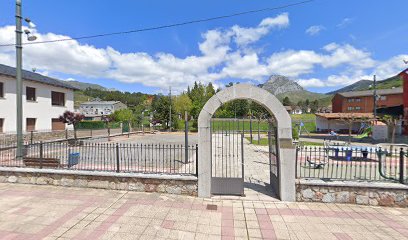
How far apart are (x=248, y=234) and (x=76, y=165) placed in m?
8.02

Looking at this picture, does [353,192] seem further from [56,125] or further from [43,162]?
[56,125]

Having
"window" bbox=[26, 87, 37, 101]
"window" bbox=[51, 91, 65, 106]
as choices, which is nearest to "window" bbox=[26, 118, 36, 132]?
"window" bbox=[26, 87, 37, 101]

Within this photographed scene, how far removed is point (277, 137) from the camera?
6234 millimetres

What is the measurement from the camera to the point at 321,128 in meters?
36.3

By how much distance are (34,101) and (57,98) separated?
3328mm

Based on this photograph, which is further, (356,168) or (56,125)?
(56,125)

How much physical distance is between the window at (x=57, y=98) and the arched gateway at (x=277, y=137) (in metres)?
24.8

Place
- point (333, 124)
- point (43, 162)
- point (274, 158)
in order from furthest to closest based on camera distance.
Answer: point (333, 124)
point (43, 162)
point (274, 158)

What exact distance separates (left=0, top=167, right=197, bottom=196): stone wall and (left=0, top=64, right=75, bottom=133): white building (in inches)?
620

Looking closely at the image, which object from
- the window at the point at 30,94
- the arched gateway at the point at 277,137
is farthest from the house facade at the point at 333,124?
the window at the point at 30,94

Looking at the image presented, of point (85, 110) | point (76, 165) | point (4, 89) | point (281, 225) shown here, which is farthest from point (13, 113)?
point (85, 110)

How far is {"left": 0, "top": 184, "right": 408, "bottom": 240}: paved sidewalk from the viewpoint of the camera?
4.36 meters

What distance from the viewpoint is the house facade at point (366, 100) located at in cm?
4744

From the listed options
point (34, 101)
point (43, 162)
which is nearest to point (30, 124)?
point (34, 101)
